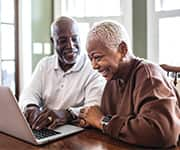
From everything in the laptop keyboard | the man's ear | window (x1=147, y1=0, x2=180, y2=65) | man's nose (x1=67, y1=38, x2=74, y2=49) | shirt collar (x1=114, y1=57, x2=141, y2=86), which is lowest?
the laptop keyboard

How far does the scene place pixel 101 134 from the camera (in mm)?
1246

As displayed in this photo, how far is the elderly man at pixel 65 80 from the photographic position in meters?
1.71

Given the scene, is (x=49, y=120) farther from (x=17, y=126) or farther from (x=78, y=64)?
(x=78, y=64)

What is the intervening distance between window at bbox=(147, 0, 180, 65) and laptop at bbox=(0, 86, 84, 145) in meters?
1.90

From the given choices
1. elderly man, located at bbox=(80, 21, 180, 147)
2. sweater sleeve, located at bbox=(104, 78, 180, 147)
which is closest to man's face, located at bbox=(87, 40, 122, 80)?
→ elderly man, located at bbox=(80, 21, 180, 147)

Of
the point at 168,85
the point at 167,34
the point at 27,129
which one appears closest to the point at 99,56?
the point at 168,85

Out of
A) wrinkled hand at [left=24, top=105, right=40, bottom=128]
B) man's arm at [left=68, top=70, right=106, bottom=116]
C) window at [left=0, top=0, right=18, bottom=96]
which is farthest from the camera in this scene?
window at [left=0, top=0, right=18, bottom=96]

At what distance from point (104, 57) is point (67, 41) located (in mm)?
562

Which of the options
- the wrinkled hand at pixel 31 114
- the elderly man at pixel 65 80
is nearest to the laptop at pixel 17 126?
the wrinkled hand at pixel 31 114

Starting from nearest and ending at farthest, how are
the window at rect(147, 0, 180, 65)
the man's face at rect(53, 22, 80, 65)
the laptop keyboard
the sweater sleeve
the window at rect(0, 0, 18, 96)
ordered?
the sweater sleeve
the laptop keyboard
the man's face at rect(53, 22, 80, 65)
the window at rect(147, 0, 180, 65)
the window at rect(0, 0, 18, 96)

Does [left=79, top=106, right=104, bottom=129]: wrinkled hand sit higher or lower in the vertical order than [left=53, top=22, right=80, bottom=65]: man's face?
lower

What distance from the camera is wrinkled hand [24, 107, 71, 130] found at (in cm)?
135

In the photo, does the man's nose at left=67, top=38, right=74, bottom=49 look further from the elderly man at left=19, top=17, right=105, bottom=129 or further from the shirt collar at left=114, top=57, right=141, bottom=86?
the shirt collar at left=114, top=57, right=141, bottom=86

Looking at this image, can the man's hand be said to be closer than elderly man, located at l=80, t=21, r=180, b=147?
→ No
